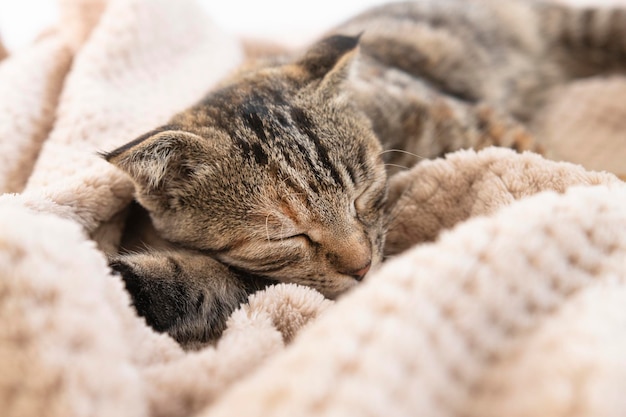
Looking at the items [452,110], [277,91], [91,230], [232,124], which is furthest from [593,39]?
[91,230]

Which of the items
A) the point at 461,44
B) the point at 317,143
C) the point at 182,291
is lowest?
the point at 461,44

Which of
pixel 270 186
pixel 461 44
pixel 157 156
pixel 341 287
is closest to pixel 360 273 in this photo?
pixel 341 287

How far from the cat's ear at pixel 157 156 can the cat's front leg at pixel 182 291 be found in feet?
0.48

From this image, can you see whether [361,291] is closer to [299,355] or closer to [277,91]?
[299,355]

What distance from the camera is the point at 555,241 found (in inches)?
23.1

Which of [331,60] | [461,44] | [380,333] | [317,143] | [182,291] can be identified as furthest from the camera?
[461,44]

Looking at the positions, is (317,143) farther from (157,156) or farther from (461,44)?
(461,44)

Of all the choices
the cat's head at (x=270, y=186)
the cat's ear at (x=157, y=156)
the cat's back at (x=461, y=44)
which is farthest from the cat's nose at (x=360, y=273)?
the cat's back at (x=461, y=44)

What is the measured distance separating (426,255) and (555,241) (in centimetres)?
16

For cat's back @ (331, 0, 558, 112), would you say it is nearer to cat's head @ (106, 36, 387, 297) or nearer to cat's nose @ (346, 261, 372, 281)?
cat's head @ (106, 36, 387, 297)

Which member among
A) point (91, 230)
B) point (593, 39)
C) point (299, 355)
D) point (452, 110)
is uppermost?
point (299, 355)

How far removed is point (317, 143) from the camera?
963 mm

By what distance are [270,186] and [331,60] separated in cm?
41

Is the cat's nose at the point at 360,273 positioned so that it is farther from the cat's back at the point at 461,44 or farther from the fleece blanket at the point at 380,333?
the cat's back at the point at 461,44
